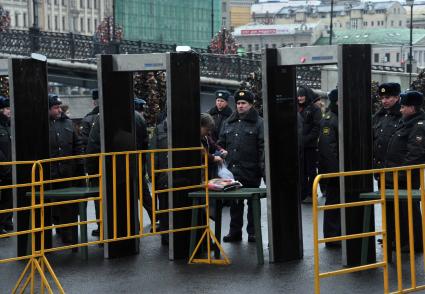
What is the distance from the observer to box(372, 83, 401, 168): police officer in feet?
42.4

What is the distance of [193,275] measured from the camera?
1157cm

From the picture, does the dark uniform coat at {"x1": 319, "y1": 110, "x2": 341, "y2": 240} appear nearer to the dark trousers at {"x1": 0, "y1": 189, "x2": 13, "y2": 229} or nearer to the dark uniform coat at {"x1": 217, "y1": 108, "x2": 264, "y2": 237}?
the dark uniform coat at {"x1": 217, "y1": 108, "x2": 264, "y2": 237}

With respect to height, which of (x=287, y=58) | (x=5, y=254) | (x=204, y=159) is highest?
(x=287, y=58)

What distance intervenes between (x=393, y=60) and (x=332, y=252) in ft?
533

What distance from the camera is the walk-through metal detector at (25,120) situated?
12.4 m

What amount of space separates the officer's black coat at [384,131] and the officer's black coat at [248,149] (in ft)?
3.89

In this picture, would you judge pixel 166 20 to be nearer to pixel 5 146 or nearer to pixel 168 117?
pixel 5 146

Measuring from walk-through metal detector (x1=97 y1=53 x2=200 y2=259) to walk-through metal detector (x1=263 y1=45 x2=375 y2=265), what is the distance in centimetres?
87

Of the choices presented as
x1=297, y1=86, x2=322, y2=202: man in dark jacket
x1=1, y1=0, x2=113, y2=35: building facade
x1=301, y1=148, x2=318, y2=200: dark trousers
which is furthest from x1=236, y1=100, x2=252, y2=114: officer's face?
x1=1, y1=0, x2=113, y2=35: building facade

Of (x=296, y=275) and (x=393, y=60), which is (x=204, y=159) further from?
(x=393, y=60)

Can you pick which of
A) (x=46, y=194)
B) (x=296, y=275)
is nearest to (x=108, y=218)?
(x=46, y=194)

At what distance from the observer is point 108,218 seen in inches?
495

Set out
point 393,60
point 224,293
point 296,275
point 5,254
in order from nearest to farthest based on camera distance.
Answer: point 224,293 → point 296,275 → point 5,254 → point 393,60

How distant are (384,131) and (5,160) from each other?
4.57 metres
